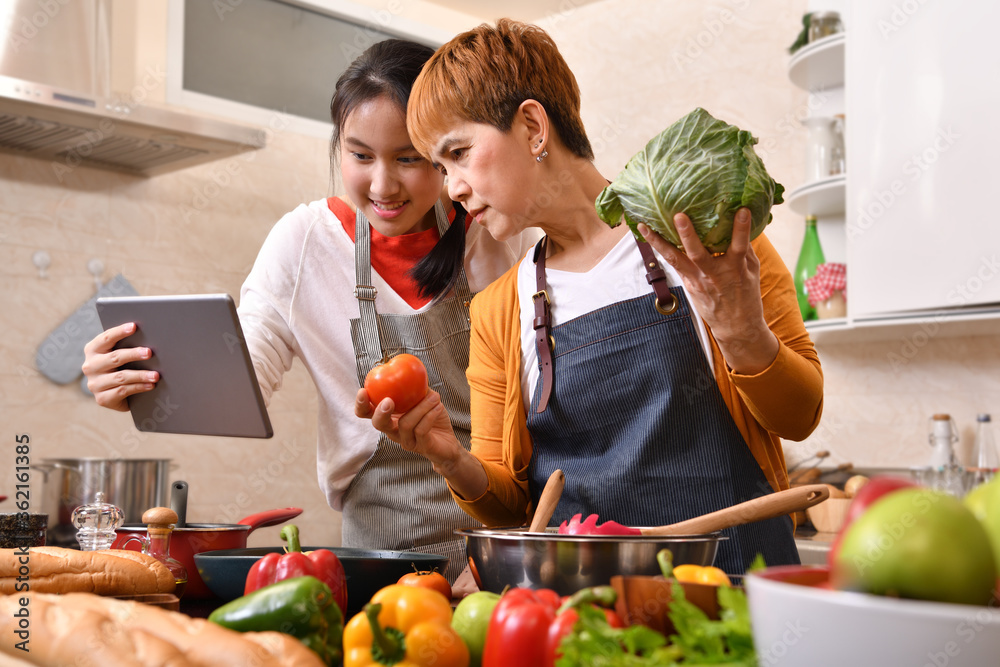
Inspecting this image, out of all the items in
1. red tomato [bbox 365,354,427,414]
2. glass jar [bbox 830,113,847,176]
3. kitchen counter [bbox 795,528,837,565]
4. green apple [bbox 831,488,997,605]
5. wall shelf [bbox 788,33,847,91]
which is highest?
wall shelf [bbox 788,33,847,91]

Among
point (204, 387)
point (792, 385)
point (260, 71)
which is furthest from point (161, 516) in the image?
point (260, 71)

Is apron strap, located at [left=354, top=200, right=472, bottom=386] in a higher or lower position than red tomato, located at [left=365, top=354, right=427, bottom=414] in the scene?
higher

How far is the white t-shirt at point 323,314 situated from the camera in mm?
1785

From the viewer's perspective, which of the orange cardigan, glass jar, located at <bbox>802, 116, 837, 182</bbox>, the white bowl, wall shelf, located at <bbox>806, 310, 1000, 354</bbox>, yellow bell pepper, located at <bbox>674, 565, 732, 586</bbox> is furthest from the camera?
glass jar, located at <bbox>802, 116, 837, 182</bbox>

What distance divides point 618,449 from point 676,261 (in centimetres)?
37

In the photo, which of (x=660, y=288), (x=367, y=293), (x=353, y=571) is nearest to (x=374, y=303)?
(x=367, y=293)

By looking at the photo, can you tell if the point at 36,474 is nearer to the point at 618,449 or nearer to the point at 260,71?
the point at 260,71

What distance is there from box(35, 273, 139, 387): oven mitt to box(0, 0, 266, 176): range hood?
55cm

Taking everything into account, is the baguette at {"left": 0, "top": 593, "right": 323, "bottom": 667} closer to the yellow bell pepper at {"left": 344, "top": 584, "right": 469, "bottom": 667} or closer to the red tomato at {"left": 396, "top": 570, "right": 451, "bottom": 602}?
the yellow bell pepper at {"left": 344, "top": 584, "right": 469, "bottom": 667}

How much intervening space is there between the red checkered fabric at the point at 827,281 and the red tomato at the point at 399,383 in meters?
1.82

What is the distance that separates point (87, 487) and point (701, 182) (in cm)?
219

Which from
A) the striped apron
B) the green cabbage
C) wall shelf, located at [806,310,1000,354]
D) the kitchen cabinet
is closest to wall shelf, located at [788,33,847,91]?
the kitchen cabinet

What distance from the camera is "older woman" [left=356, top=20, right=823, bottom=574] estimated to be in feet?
4.14

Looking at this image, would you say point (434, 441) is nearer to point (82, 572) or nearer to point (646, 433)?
point (646, 433)
